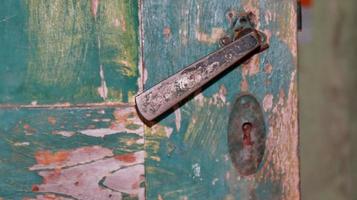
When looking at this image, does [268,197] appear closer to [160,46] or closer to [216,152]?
[216,152]

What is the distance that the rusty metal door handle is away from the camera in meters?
0.88

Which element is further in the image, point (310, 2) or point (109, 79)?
point (310, 2)

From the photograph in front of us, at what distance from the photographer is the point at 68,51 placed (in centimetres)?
88

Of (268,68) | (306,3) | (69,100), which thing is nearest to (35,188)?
(69,100)

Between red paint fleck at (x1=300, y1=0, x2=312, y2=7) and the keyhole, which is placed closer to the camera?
the keyhole

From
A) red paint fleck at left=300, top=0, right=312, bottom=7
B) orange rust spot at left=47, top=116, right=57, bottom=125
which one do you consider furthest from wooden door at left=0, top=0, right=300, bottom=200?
red paint fleck at left=300, top=0, right=312, bottom=7

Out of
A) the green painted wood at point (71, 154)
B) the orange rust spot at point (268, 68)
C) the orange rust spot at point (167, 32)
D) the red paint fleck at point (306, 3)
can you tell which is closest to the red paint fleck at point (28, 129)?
the green painted wood at point (71, 154)

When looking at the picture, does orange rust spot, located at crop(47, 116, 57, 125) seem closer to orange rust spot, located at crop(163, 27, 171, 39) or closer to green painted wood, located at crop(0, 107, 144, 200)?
green painted wood, located at crop(0, 107, 144, 200)

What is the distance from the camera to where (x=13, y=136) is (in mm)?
870

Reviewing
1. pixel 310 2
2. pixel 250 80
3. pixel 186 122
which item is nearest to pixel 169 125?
pixel 186 122

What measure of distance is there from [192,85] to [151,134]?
0.09m

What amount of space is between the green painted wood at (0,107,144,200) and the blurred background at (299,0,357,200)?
1.62m

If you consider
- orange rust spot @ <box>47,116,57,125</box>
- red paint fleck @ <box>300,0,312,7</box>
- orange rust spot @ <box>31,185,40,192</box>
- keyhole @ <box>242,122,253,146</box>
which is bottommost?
orange rust spot @ <box>31,185,40,192</box>

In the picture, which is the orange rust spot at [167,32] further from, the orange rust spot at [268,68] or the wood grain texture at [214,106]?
the orange rust spot at [268,68]
